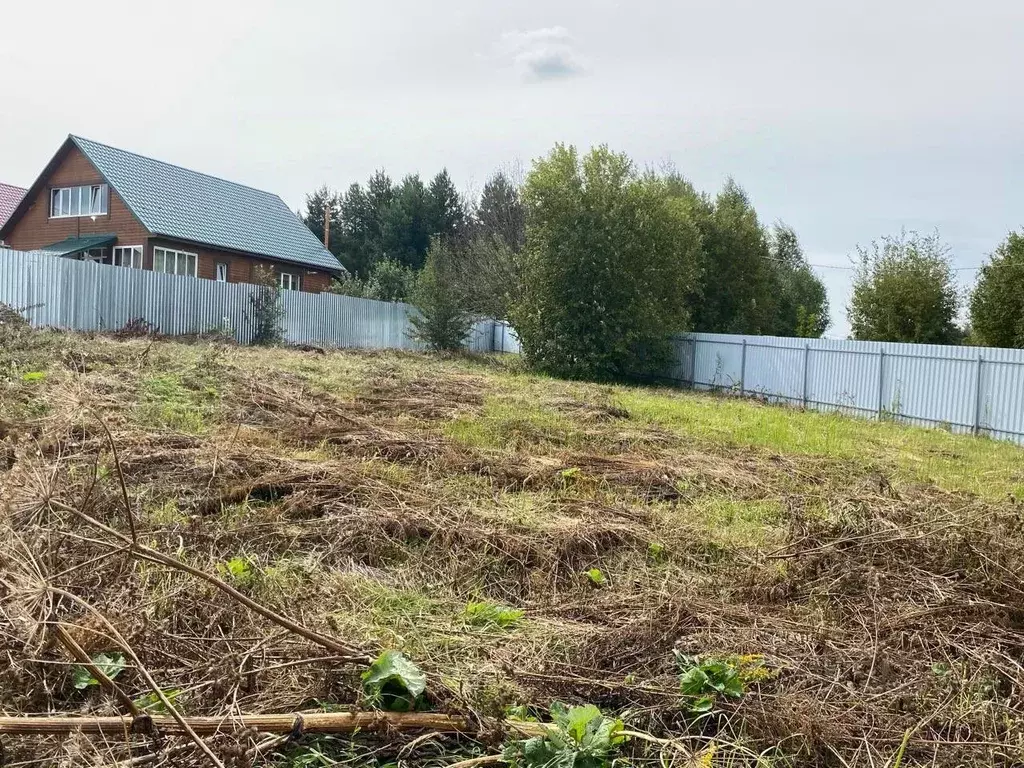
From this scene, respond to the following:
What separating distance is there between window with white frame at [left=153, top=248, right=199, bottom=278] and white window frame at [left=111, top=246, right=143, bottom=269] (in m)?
0.47

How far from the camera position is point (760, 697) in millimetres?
2492

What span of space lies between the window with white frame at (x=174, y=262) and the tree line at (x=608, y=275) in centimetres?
454

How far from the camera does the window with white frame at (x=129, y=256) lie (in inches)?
892

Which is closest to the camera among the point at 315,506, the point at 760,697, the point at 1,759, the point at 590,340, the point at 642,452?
the point at 1,759

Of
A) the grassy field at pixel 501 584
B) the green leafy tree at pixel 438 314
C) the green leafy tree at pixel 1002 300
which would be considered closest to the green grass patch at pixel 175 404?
the grassy field at pixel 501 584

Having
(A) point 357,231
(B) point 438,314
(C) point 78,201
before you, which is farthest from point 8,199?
(B) point 438,314

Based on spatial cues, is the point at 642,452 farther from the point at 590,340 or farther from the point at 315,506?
the point at 590,340

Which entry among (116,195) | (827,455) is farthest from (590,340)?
(116,195)

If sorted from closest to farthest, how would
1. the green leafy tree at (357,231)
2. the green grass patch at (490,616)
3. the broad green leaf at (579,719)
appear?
the broad green leaf at (579,719)
the green grass patch at (490,616)
the green leafy tree at (357,231)

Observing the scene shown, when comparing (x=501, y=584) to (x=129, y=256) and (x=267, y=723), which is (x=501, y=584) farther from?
(x=129, y=256)

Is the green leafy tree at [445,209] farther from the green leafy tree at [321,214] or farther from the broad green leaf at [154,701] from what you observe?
the broad green leaf at [154,701]

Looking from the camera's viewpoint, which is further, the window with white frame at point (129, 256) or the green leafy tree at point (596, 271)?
the window with white frame at point (129, 256)

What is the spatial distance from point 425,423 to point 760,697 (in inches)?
222

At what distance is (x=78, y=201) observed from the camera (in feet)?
77.8
